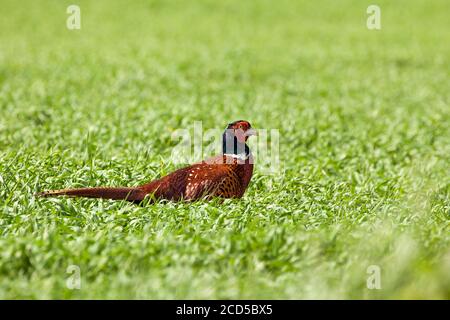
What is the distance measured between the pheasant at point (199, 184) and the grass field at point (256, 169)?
10 cm

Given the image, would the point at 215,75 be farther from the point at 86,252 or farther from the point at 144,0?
the point at 144,0

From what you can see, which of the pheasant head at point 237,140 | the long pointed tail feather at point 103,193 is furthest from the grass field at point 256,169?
the pheasant head at point 237,140

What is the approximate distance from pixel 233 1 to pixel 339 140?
1964cm

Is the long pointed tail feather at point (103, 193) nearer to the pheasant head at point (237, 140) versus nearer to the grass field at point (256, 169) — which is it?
the grass field at point (256, 169)

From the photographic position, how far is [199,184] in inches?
252

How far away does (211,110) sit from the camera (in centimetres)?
1166

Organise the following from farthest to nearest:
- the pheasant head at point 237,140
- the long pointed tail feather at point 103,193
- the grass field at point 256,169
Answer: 1. the pheasant head at point 237,140
2. the long pointed tail feather at point 103,193
3. the grass field at point 256,169

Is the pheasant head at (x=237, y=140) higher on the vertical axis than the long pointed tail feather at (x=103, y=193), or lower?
higher

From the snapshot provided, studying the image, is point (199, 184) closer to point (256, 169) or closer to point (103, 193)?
point (103, 193)

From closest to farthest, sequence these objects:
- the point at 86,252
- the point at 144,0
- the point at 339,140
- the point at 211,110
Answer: the point at 86,252 → the point at 339,140 → the point at 211,110 → the point at 144,0

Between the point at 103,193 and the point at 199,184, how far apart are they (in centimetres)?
80

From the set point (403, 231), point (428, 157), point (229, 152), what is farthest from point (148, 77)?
point (403, 231)

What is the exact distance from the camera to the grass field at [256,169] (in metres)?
4.87

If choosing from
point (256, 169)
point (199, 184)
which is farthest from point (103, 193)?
point (256, 169)
